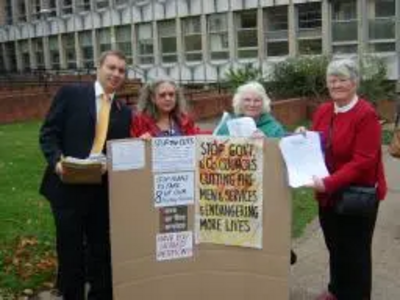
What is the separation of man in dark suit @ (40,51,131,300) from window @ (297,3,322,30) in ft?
83.5

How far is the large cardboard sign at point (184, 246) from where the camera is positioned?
15.0 ft

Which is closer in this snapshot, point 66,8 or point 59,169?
point 59,169

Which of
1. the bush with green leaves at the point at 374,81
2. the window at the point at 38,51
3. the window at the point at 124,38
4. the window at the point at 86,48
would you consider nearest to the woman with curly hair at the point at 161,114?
the bush with green leaves at the point at 374,81

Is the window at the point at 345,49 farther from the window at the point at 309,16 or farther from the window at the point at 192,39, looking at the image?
the window at the point at 192,39

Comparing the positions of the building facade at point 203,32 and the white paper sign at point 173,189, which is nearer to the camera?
the white paper sign at point 173,189

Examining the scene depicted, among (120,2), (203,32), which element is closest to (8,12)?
(120,2)

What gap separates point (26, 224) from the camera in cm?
738

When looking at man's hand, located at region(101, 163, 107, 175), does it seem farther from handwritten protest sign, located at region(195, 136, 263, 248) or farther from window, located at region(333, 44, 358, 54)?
window, located at region(333, 44, 358, 54)

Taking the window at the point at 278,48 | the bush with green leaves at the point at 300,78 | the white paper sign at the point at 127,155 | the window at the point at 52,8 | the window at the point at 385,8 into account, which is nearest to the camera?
the white paper sign at the point at 127,155

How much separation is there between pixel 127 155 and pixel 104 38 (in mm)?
38974

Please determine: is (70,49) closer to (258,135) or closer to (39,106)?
(39,106)

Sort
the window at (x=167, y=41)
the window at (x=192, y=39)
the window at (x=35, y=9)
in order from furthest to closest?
the window at (x=35, y=9) → the window at (x=167, y=41) → the window at (x=192, y=39)

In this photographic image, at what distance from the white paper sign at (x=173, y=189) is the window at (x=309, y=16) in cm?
2557

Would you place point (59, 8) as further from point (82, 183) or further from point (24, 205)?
point (82, 183)
